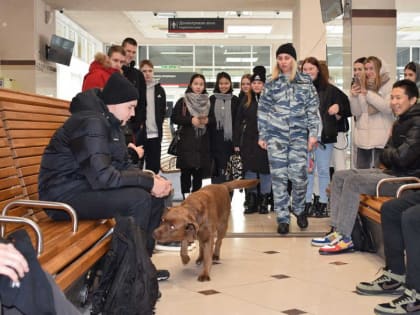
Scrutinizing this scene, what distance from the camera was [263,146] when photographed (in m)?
5.70

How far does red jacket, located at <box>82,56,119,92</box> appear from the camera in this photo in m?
5.11

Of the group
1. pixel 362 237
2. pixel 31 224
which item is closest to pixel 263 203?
pixel 362 237

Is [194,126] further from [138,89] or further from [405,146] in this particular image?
[405,146]

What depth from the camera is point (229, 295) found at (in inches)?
143

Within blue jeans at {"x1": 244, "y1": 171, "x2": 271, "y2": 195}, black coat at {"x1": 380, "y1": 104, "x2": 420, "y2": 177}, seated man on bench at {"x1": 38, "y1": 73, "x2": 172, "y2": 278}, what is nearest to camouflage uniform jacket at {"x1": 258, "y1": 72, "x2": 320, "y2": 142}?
black coat at {"x1": 380, "y1": 104, "x2": 420, "y2": 177}

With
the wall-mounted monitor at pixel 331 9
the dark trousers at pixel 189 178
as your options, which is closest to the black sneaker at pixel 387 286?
the dark trousers at pixel 189 178

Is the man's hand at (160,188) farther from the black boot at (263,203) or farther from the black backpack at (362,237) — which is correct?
the black boot at (263,203)

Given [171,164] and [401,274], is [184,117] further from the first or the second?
[401,274]

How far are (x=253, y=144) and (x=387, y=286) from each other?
12.0 feet

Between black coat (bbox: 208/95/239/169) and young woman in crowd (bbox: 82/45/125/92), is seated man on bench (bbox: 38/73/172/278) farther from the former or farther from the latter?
black coat (bbox: 208/95/239/169)

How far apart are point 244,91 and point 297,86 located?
2.20 metres

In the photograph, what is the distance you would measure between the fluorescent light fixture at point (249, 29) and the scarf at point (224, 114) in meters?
9.70

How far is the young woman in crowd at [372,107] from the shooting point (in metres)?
5.76

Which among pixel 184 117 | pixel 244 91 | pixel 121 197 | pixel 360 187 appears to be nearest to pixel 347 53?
pixel 244 91
